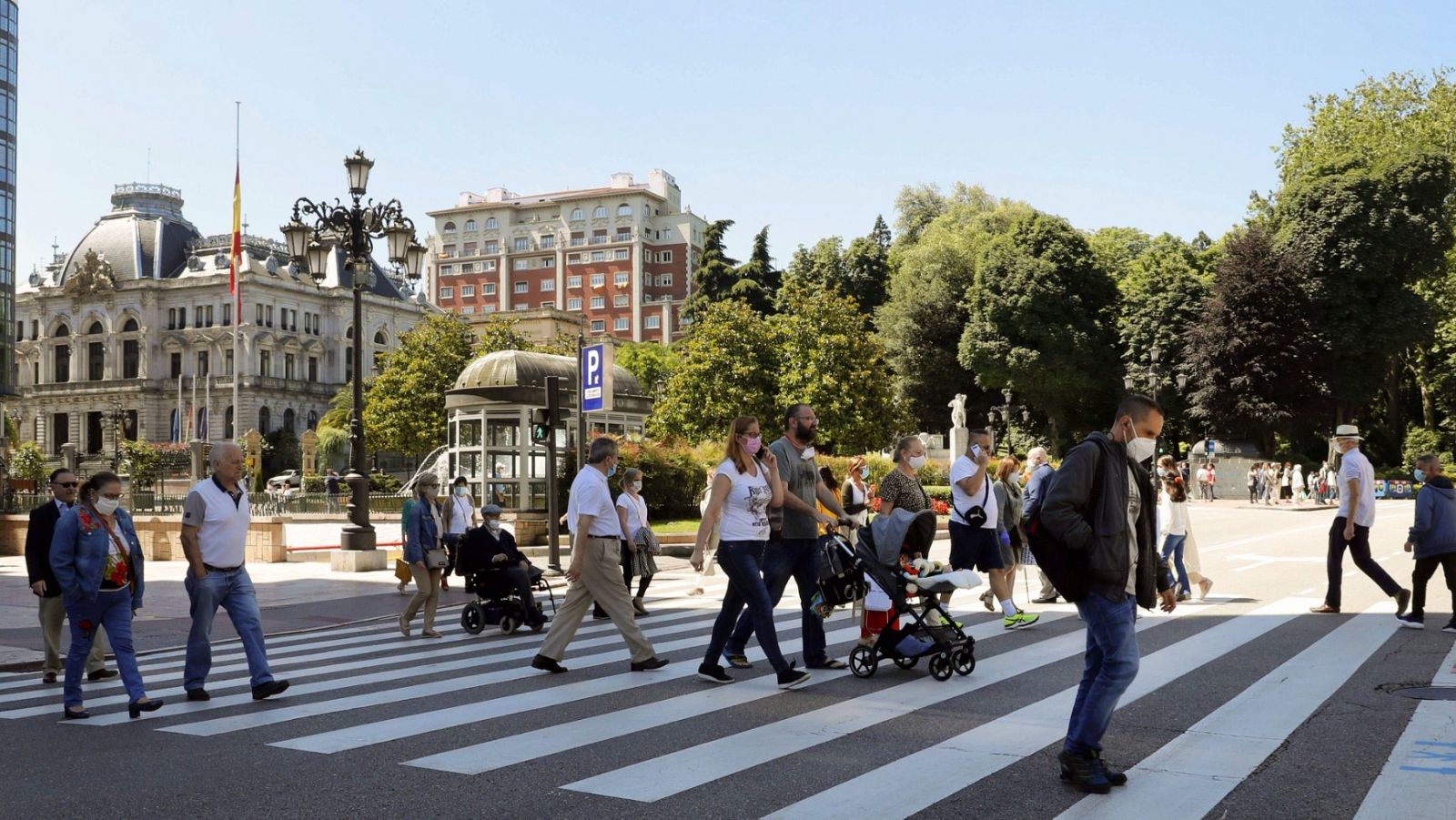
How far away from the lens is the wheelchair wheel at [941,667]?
345 inches

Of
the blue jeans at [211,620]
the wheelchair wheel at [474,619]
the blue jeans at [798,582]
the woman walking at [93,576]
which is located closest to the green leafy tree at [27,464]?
the wheelchair wheel at [474,619]

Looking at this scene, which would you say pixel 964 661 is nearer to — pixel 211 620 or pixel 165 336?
pixel 211 620

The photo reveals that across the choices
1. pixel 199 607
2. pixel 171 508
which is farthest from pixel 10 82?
pixel 199 607

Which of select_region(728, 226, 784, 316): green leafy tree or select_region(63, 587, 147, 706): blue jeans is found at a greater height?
select_region(728, 226, 784, 316): green leafy tree

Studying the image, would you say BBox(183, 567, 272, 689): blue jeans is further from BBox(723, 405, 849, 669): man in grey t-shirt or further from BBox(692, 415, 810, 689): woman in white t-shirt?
BBox(723, 405, 849, 669): man in grey t-shirt

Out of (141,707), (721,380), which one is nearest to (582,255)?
(721,380)

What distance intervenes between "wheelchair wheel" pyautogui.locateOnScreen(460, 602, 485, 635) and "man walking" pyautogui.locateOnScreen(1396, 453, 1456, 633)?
875cm

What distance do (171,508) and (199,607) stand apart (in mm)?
25465

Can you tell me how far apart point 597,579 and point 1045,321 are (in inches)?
2268

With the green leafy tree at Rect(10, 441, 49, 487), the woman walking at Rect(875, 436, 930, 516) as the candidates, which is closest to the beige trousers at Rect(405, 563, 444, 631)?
the woman walking at Rect(875, 436, 930, 516)

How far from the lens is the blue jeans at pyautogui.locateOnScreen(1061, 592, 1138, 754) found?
18.4 ft

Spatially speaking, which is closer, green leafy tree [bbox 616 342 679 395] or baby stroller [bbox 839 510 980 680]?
baby stroller [bbox 839 510 980 680]

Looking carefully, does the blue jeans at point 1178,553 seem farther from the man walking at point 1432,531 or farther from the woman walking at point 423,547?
the woman walking at point 423,547

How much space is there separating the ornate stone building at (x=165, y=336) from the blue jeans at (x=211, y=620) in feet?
329
